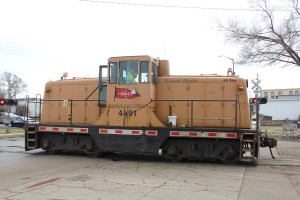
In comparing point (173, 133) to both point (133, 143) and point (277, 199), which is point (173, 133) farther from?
point (277, 199)

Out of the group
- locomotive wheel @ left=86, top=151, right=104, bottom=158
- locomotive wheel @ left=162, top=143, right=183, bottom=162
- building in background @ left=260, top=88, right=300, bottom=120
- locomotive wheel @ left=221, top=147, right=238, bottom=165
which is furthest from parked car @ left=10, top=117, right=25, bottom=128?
building in background @ left=260, top=88, right=300, bottom=120

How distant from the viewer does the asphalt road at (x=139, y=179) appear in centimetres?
832

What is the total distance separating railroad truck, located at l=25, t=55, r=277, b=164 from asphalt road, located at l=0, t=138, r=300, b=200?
1.88 feet

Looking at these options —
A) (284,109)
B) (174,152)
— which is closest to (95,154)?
(174,152)

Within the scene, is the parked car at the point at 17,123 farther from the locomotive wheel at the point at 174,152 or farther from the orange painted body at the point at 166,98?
the locomotive wheel at the point at 174,152

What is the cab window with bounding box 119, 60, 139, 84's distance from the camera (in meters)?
13.7

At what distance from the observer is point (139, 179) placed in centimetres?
1020

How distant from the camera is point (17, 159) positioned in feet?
46.8

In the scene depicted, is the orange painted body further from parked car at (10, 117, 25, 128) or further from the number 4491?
parked car at (10, 117, 25, 128)

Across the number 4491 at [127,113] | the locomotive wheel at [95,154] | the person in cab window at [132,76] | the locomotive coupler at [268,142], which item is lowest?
the locomotive wheel at [95,154]

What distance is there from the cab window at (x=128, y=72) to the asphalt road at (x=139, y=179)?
3.01m

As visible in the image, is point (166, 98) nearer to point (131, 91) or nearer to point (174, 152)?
point (131, 91)

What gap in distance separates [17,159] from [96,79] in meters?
4.36

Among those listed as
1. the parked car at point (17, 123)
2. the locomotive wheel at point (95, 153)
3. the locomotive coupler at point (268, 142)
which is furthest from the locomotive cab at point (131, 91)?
the parked car at point (17, 123)
